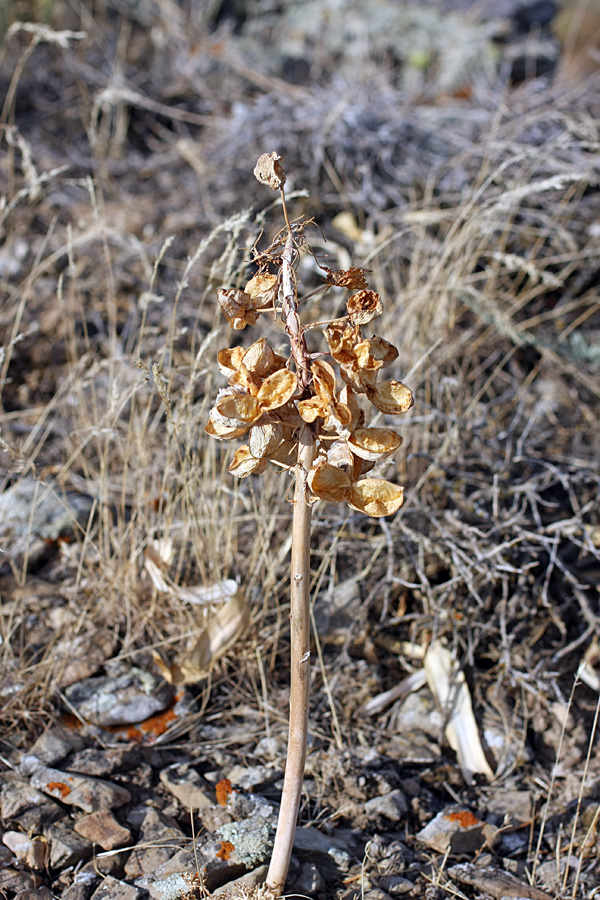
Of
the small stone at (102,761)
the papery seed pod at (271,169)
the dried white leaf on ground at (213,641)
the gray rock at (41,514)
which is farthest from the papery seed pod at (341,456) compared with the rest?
the gray rock at (41,514)

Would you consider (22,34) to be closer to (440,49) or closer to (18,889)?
(440,49)

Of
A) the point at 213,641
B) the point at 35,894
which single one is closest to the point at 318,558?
the point at 213,641

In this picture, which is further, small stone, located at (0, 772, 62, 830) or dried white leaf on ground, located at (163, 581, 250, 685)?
dried white leaf on ground, located at (163, 581, 250, 685)

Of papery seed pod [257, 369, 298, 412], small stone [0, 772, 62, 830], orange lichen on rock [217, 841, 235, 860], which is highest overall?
papery seed pod [257, 369, 298, 412]

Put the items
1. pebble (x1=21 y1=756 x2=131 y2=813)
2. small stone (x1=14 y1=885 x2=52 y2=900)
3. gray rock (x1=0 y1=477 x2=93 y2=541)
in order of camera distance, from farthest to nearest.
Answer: gray rock (x1=0 y1=477 x2=93 y2=541) < pebble (x1=21 y1=756 x2=131 y2=813) < small stone (x1=14 y1=885 x2=52 y2=900)

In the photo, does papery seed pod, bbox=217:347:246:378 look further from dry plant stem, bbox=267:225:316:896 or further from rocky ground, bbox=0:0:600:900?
rocky ground, bbox=0:0:600:900

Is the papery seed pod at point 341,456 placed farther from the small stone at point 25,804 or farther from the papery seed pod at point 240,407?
the small stone at point 25,804

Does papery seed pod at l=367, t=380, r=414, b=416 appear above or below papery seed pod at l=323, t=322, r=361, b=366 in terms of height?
below

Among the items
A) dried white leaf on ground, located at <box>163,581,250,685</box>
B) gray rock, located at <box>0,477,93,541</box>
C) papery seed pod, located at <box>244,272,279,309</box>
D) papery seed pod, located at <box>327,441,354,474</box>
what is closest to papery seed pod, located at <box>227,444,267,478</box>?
papery seed pod, located at <box>327,441,354,474</box>
